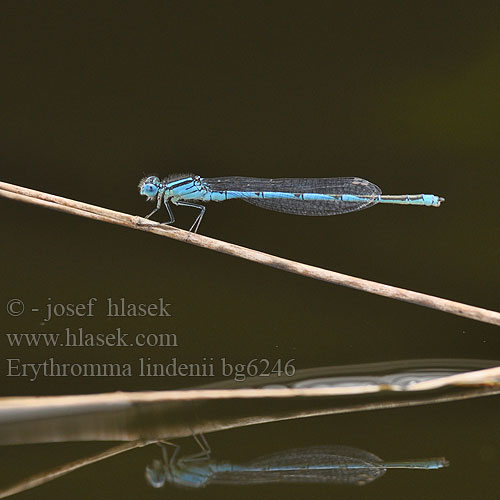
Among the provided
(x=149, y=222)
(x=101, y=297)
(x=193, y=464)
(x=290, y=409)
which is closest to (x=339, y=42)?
(x=149, y=222)

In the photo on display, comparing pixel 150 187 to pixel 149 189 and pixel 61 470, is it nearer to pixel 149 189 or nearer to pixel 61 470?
pixel 149 189

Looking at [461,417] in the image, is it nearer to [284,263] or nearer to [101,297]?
[284,263]

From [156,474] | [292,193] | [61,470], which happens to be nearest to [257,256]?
[292,193]

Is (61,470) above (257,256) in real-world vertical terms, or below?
below

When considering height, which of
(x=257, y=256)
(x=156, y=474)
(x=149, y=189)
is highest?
(x=149, y=189)

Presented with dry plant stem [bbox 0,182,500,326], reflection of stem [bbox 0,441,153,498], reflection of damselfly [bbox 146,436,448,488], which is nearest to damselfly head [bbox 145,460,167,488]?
reflection of damselfly [bbox 146,436,448,488]

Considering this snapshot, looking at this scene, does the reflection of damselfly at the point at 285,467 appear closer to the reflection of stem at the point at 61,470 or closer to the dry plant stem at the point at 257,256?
the reflection of stem at the point at 61,470
